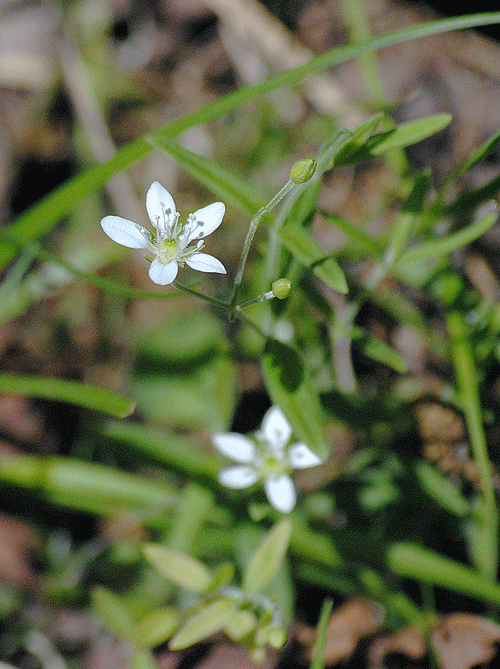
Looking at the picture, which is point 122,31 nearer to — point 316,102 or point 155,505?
point 316,102

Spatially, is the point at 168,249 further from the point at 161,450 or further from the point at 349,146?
the point at 161,450

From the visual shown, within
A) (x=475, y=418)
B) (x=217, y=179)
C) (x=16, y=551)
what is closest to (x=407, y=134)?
(x=217, y=179)

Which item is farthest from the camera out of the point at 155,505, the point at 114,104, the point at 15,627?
the point at 114,104

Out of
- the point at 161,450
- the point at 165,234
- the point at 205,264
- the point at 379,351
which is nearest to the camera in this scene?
the point at 205,264

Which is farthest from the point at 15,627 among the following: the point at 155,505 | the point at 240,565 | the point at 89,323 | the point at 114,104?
the point at 114,104

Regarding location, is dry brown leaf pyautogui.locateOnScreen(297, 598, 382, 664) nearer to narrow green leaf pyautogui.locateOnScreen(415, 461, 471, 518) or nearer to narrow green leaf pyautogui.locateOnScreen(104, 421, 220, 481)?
narrow green leaf pyautogui.locateOnScreen(415, 461, 471, 518)

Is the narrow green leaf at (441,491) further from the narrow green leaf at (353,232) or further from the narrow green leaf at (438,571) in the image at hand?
the narrow green leaf at (353,232)

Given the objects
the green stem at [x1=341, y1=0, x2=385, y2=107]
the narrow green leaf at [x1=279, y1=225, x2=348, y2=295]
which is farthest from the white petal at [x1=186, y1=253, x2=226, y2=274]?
the green stem at [x1=341, y1=0, x2=385, y2=107]
